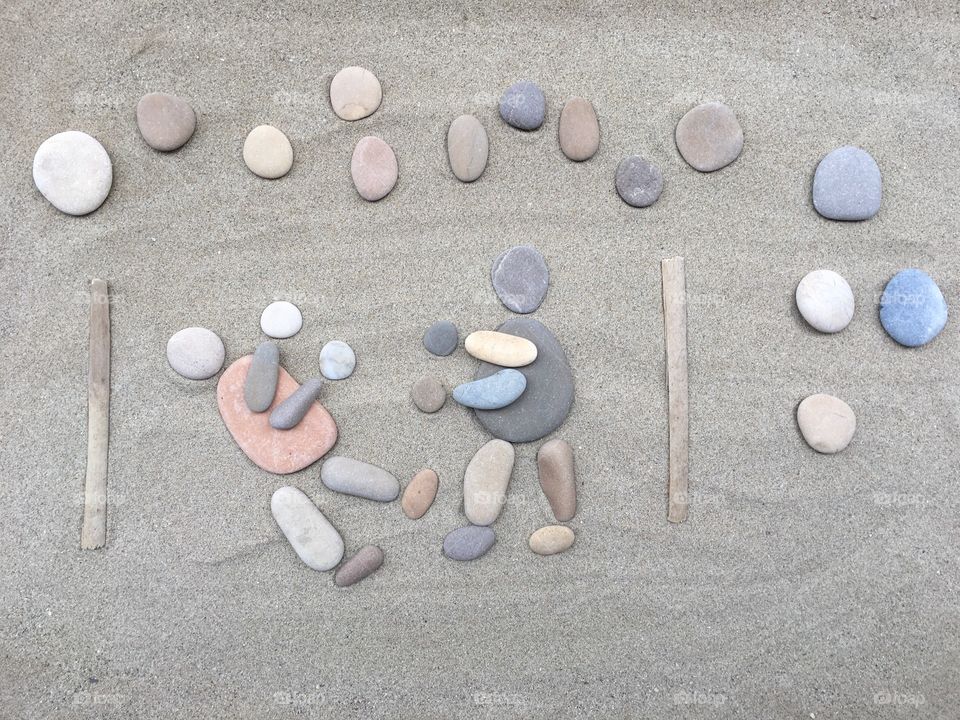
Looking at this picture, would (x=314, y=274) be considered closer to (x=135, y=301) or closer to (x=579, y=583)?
(x=135, y=301)

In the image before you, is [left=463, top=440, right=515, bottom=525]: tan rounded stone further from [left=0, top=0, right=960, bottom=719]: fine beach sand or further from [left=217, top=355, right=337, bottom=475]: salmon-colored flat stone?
[left=217, top=355, right=337, bottom=475]: salmon-colored flat stone

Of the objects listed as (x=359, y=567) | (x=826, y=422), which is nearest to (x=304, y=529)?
(x=359, y=567)

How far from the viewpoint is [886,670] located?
121cm

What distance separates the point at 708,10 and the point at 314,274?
0.95 m

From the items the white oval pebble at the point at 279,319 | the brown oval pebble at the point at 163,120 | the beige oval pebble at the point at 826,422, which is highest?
the brown oval pebble at the point at 163,120

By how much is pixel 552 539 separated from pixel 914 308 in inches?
32.8

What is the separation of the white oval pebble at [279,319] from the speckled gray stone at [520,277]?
0.40 meters

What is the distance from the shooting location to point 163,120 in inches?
46.6

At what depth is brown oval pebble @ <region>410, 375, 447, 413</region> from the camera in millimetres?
1188

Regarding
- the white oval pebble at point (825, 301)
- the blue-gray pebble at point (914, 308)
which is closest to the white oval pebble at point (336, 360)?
the white oval pebble at point (825, 301)

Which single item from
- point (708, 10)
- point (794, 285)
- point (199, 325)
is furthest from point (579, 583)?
point (708, 10)

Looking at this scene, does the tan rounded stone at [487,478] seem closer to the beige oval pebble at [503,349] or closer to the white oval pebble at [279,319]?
the beige oval pebble at [503,349]

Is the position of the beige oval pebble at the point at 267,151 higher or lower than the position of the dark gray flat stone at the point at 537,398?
higher

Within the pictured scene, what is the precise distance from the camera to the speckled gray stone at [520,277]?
1194mm
